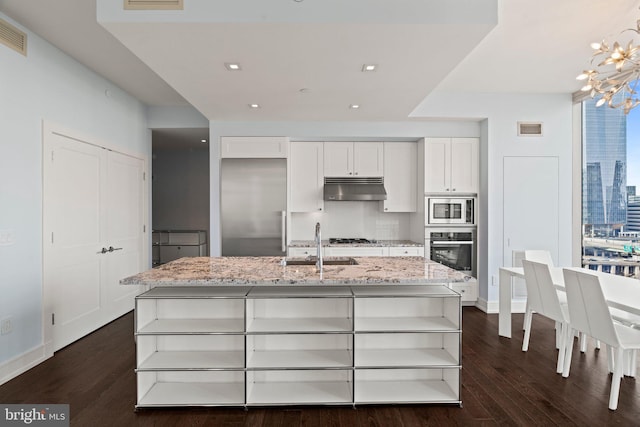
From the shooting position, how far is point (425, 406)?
257 cm

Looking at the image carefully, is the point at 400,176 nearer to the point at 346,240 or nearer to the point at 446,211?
the point at 446,211

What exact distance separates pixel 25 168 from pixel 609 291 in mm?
4886

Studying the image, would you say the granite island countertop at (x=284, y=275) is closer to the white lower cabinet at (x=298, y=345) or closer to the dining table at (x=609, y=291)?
the white lower cabinet at (x=298, y=345)

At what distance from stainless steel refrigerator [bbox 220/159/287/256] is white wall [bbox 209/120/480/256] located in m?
0.14

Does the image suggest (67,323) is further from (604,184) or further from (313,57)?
(604,184)

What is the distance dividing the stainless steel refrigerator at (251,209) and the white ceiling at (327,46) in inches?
31.6

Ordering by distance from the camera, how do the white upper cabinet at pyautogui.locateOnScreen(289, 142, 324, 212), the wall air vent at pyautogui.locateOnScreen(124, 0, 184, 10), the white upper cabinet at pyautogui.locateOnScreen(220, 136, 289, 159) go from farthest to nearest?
the white upper cabinet at pyautogui.locateOnScreen(289, 142, 324, 212)
the white upper cabinet at pyautogui.locateOnScreen(220, 136, 289, 159)
the wall air vent at pyautogui.locateOnScreen(124, 0, 184, 10)

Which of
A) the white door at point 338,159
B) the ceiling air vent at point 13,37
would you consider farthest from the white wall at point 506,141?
the ceiling air vent at point 13,37

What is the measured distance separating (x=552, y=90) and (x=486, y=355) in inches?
138

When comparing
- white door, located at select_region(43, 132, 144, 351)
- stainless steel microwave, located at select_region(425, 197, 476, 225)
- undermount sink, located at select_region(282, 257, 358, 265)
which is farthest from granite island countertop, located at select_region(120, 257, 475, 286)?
stainless steel microwave, located at select_region(425, 197, 476, 225)

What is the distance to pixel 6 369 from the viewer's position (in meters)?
2.97

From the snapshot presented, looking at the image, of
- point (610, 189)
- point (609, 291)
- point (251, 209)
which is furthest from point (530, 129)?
point (251, 209)

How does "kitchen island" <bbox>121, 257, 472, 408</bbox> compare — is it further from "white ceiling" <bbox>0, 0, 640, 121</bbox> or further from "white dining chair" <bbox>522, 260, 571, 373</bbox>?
"white ceiling" <bbox>0, 0, 640, 121</bbox>

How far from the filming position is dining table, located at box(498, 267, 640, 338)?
256cm
